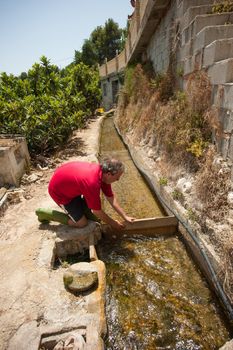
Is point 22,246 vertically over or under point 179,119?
Result: under

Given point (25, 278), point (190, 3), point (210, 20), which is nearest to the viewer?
point (25, 278)

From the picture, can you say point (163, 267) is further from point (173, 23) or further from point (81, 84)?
point (81, 84)

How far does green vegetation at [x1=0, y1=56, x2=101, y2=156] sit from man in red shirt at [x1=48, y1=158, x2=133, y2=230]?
4580 mm

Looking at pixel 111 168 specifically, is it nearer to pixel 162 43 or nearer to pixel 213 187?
pixel 213 187

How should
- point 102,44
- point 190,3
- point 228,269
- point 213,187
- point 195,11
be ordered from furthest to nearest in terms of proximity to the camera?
1. point 102,44
2. point 190,3
3. point 195,11
4. point 213,187
5. point 228,269

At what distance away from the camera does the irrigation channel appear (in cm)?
273

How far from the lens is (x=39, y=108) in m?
8.05

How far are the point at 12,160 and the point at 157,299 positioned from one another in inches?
186

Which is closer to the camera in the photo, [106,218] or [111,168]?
[111,168]

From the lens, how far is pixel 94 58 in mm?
36219

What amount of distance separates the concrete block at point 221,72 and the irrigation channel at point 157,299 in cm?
299

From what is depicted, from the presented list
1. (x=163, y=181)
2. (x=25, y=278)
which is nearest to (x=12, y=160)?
(x=25, y=278)

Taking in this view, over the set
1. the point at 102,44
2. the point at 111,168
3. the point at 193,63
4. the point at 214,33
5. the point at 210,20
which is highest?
the point at 102,44

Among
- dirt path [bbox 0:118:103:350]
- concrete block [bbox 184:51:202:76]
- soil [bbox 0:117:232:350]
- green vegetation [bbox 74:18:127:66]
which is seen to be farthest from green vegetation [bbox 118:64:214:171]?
green vegetation [bbox 74:18:127:66]
